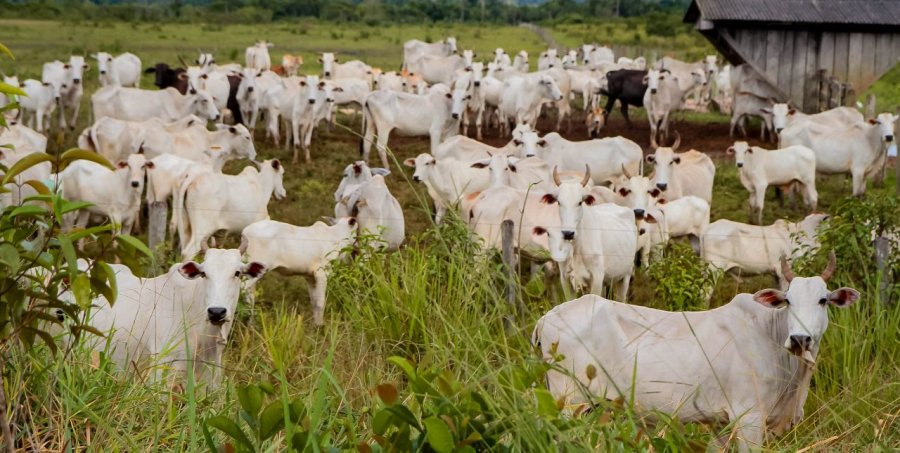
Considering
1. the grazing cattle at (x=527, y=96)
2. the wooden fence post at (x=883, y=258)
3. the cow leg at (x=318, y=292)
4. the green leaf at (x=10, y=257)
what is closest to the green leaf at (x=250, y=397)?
the green leaf at (x=10, y=257)

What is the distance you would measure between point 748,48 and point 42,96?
38.2ft

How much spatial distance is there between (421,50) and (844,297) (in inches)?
981

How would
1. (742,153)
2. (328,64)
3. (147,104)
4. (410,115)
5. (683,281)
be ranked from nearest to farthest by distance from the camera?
1. (683,281)
2. (742,153)
3. (147,104)
4. (410,115)
5. (328,64)

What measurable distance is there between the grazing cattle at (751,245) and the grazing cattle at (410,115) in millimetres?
8231

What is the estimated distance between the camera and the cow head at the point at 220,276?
21.0ft

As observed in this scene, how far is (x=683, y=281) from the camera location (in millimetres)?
8633

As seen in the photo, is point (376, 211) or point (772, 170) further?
point (772, 170)

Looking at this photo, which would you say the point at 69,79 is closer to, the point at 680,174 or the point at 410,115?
the point at 410,115

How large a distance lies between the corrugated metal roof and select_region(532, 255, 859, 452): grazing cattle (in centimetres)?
1456

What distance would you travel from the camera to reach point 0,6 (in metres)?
50.2

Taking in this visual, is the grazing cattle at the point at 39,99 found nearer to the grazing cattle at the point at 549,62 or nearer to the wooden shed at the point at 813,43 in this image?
the wooden shed at the point at 813,43

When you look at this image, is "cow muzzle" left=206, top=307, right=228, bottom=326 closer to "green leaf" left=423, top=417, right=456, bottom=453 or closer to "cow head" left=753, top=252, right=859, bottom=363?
"cow head" left=753, top=252, right=859, bottom=363

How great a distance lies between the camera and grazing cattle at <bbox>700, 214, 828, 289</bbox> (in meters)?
10.2

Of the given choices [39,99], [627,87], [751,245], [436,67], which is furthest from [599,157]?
[436,67]
